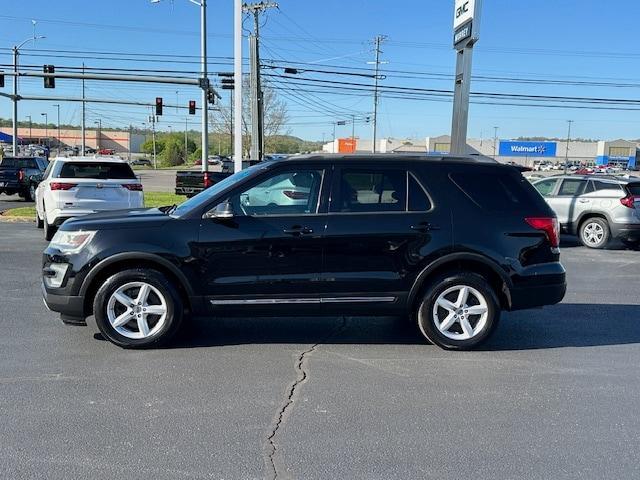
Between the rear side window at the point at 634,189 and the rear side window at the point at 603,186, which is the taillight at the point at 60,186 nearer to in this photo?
the rear side window at the point at 603,186

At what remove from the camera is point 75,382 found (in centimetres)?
448

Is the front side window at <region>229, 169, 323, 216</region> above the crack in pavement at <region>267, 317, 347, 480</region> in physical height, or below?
above

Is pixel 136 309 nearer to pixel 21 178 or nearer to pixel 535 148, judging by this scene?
pixel 21 178

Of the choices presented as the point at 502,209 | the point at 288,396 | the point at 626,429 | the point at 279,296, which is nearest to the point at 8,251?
the point at 279,296

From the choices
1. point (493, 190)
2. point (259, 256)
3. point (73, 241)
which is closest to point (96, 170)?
point (73, 241)

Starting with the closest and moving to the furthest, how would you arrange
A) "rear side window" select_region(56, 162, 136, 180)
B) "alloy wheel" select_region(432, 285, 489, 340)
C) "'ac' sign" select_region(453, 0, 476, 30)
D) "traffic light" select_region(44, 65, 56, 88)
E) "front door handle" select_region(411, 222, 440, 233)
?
1. "front door handle" select_region(411, 222, 440, 233)
2. "alloy wheel" select_region(432, 285, 489, 340)
3. "rear side window" select_region(56, 162, 136, 180)
4. "'ac' sign" select_region(453, 0, 476, 30)
5. "traffic light" select_region(44, 65, 56, 88)

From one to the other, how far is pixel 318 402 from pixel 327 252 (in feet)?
4.81

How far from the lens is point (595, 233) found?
43.0 feet

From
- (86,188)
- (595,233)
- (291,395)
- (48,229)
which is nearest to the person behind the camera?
(291,395)

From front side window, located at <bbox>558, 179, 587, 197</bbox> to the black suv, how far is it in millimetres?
8898

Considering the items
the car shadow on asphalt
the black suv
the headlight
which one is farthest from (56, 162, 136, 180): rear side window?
the headlight

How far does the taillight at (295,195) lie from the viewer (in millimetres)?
5375

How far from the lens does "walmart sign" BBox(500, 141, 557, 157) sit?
302 ft

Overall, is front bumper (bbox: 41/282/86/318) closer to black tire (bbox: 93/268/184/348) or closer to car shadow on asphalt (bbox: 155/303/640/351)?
black tire (bbox: 93/268/184/348)
